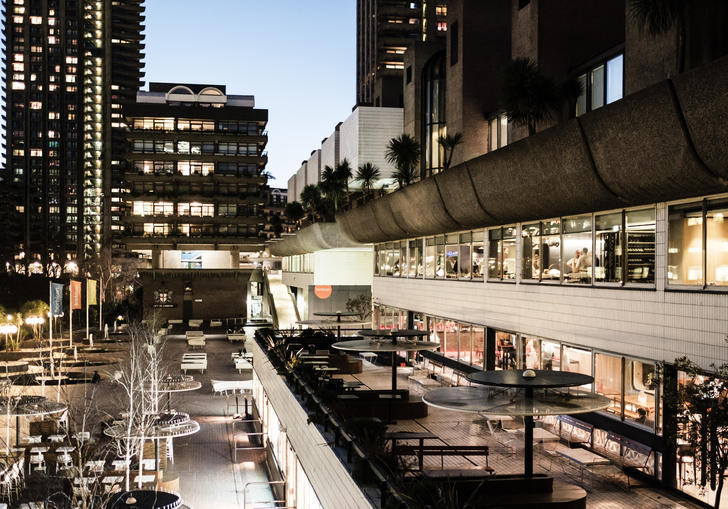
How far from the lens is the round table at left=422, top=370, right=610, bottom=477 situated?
10.6 m

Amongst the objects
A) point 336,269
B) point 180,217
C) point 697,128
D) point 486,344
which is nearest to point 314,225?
point 336,269

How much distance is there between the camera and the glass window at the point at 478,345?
78.8 ft

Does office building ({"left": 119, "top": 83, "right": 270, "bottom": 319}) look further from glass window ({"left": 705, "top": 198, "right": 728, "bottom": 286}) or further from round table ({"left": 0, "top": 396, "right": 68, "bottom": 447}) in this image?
glass window ({"left": 705, "top": 198, "right": 728, "bottom": 286})

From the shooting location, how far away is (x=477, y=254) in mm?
24719

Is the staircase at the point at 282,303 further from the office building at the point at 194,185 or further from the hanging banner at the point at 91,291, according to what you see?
the office building at the point at 194,185

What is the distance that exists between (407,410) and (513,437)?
3.10 metres

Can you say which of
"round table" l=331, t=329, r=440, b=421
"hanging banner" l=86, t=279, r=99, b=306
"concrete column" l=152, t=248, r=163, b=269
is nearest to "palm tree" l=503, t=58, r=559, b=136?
"round table" l=331, t=329, r=440, b=421

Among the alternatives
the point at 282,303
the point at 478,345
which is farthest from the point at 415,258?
the point at 282,303

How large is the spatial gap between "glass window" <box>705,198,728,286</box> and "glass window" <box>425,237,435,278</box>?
1696 centimetres

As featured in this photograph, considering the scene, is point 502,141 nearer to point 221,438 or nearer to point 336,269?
point 221,438

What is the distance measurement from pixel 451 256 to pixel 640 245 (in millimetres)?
12675

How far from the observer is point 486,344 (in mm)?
23266

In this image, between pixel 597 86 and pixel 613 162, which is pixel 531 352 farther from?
pixel 613 162

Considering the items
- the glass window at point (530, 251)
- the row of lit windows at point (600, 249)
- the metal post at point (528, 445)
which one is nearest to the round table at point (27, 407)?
the row of lit windows at point (600, 249)
